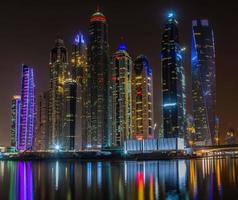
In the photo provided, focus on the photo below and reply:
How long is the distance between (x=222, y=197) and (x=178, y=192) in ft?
19.3

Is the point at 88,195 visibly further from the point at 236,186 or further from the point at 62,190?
the point at 236,186

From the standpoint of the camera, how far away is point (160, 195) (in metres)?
46.7

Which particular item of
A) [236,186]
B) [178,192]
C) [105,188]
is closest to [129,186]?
[105,188]

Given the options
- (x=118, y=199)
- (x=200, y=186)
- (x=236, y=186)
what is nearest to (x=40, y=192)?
(x=118, y=199)

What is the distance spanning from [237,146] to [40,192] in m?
163

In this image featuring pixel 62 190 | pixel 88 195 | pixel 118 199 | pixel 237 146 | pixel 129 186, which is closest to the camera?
pixel 118 199

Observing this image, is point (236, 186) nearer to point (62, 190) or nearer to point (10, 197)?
point (62, 190)

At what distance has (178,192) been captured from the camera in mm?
49219

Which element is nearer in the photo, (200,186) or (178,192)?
(178,192)

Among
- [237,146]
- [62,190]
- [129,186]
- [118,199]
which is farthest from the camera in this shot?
[237,146]

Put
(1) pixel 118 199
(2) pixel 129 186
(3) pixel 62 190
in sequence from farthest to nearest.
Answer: (2) pixel 129 186 → (3) pixel 62 190 → (1) pixel 118 199

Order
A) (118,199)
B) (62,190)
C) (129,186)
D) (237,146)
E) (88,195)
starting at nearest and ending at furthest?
(118,199) < (88,195) < (62,190) < (129,186) < (237,146)

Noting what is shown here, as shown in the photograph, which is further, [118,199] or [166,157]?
[166,157]

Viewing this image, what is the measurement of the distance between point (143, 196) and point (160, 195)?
2159 millimetres
